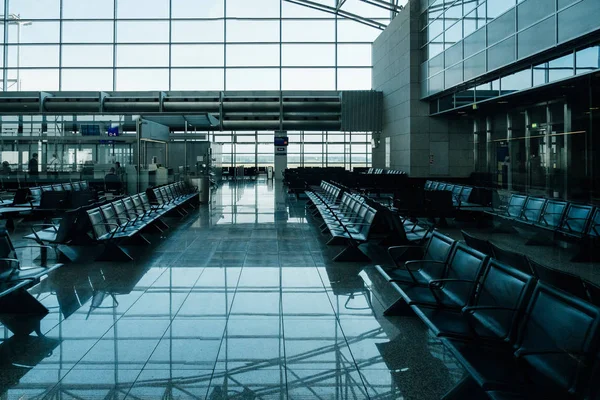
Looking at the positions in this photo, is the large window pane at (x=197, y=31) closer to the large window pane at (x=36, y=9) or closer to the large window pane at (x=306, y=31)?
the large window pane at (x=306, y=31)

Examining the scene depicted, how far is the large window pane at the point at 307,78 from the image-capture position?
31234 millimetres

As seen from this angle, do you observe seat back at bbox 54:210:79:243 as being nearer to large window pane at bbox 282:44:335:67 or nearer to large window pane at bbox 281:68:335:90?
large window pane at bbox 281:68:335:90

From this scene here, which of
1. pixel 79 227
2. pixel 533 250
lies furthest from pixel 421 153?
pixel 79 227

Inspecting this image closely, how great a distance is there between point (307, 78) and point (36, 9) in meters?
14.7

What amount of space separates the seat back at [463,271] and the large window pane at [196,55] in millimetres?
28044

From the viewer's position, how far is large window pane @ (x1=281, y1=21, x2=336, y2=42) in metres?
31.0

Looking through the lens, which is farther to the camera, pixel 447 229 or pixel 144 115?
pixel 144 115

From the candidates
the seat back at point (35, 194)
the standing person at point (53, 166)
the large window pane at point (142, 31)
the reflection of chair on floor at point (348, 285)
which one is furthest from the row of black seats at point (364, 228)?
the large window pane at point (142, 31)

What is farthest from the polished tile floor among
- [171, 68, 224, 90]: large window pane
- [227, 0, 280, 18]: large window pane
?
[227, 0, 280, 18]: large window pane

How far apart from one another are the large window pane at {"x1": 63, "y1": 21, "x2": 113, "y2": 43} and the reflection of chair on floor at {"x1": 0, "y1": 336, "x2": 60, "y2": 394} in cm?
2899

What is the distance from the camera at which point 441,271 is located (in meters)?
4.77

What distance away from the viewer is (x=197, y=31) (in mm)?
30906

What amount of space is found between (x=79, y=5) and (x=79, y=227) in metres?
26.5

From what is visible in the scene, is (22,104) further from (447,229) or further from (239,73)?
(447,229)
